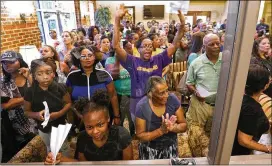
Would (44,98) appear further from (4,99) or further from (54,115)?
(4,99)

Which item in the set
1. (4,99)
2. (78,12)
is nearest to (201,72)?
(4,99)

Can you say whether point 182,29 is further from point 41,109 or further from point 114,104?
point 41,109

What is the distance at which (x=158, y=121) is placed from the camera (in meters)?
1.24

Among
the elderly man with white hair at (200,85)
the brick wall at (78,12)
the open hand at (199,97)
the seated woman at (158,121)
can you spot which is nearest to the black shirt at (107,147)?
the seated woman at (158,121)

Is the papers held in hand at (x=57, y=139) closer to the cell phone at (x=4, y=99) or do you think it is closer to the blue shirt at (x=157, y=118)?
the blue shirt at (x=157, y=118)

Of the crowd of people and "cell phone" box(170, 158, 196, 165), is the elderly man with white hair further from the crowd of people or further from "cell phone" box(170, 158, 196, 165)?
"cell phone" box(170, 158, 196, 165)

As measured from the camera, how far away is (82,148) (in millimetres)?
1131

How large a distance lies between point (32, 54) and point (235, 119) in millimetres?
1976

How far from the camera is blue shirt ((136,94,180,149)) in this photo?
1.24 metres

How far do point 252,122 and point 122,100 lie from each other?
3.59ft

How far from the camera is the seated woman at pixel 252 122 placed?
105cm

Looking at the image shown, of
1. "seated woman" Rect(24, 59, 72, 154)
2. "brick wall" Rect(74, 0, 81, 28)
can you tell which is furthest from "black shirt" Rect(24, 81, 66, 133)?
"brick wall" Rect(74, 0, 81, 28)

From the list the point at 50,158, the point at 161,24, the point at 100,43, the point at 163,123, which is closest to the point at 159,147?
the point at 163,123

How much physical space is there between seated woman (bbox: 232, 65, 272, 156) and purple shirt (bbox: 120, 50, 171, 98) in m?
0.61
